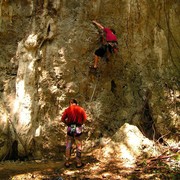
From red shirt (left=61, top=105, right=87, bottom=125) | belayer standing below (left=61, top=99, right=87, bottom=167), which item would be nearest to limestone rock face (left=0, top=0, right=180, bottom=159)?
belayer standing below (left=61, top=99, right=87, bottom=167)

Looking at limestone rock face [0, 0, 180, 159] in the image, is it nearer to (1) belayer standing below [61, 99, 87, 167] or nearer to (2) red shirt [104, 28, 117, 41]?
(2) red shirt [104, 28, 117, 41]

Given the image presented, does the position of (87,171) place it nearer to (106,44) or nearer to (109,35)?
(106,44)

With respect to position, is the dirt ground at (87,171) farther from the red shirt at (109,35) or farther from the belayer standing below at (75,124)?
the red shirt at (109,35)

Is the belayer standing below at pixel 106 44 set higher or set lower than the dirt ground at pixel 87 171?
higher

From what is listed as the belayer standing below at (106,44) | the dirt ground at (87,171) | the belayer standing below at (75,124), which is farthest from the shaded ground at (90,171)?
the belayer standing below at (106,44)

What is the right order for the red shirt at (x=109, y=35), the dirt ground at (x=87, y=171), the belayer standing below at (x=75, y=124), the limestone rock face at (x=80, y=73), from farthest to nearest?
the red shirt at (x=109, y=35)
the limestone rock face at (x=80, y=73)
the belayer standing below at (x=75, y=124)
the dirt ground at (x=87, y=171)

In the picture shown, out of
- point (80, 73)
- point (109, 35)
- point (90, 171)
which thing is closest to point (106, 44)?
point (109, 35)

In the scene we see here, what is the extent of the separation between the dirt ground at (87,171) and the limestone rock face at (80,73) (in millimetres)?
899

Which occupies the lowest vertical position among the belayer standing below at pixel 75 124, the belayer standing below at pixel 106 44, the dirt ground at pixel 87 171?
the dirt ground at pixel 87 171

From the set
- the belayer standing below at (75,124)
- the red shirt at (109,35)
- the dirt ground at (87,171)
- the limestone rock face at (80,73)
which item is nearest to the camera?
the dirt ground at (87,171)

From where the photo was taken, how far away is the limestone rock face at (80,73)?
8891mm

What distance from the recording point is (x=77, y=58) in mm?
9523

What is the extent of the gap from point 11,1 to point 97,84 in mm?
4051

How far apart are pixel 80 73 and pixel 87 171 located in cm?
332
